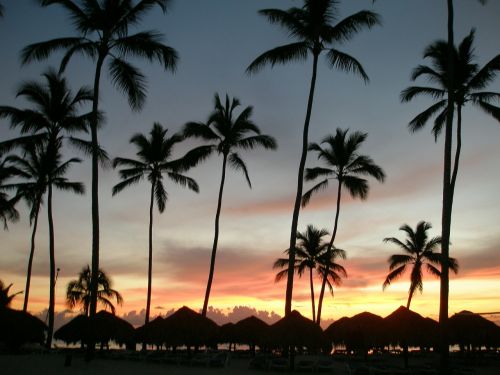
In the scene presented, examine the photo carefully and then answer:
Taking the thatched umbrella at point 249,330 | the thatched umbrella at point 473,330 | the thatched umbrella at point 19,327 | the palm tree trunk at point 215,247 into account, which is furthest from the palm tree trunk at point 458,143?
the thatched umbrella at point 19,327

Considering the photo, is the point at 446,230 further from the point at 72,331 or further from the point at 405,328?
the point at 72,331

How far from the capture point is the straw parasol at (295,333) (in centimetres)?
1928

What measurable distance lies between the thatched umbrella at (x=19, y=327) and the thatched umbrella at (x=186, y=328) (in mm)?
7718

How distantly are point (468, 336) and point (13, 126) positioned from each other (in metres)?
26.3

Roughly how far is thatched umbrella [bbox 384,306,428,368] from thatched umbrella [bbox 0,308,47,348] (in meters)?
18.1

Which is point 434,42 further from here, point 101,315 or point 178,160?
point 101,315

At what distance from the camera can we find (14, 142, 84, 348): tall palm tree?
25641 mm

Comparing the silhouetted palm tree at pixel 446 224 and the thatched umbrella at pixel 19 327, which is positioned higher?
the silhouetted palm tree at pixel 446 224

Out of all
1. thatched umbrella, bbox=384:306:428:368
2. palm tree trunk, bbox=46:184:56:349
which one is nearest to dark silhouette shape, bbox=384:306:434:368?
thatched umbrella, bbox=384:306:428:368

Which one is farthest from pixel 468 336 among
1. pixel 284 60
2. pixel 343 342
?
pixel 284 60

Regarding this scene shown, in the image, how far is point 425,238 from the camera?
36562mm

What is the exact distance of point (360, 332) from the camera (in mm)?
27266

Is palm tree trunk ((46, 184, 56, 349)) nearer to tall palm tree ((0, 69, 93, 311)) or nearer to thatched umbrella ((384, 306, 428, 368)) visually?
tall palm tree ((0, 69, 93, 311))

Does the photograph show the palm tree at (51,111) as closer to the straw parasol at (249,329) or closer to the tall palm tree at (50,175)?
the tall palm tree at (50,175)
